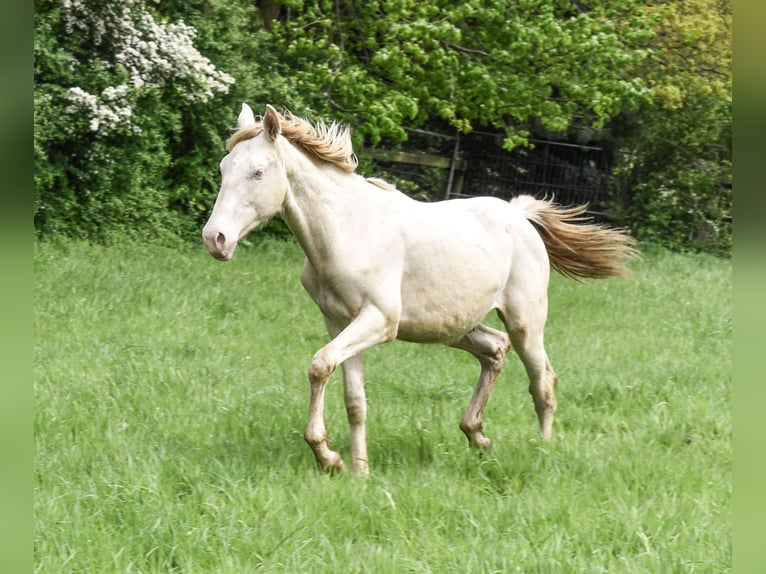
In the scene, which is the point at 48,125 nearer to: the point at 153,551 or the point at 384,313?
the point at 384,313

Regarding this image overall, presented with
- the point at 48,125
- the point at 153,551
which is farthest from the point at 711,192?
the point at 153,551

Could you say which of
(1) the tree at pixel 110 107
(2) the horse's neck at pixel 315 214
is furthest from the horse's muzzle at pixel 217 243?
(1) the tree at pixel 110 107

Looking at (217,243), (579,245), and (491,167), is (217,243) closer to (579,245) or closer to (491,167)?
(579,245)

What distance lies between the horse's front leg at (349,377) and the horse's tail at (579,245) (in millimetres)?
1957

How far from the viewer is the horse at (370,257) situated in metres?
4.73

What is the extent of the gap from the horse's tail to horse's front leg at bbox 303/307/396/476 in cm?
196

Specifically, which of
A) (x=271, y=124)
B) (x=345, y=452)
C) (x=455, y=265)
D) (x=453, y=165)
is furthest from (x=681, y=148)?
(x=271, y=124)

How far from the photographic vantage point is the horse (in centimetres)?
473

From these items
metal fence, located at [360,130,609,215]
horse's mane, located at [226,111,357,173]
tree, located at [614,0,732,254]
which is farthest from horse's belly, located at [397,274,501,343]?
tree, located at [614,0,732,254]

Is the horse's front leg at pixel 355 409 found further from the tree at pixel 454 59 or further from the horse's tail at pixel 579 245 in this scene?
the tree at pixel 454 59

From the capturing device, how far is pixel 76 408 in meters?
5.93

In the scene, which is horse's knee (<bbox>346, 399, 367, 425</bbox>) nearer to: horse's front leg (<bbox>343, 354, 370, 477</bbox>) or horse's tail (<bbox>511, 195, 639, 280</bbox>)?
horse's front leg (<bbox>343, 354, 370, 477</bbox>)
